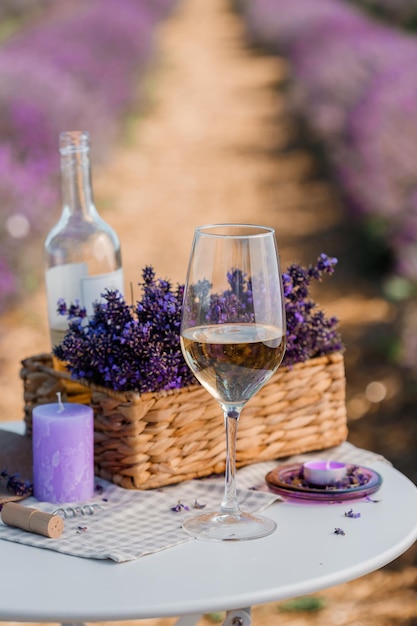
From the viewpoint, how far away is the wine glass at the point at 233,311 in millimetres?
1271

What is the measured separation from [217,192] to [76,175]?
23.0 feet

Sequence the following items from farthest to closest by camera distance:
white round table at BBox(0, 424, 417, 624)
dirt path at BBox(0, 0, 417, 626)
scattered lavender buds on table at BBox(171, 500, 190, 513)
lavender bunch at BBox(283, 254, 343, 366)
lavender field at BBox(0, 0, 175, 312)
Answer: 1. lavender field at BBox(0, 0, 175, 312)
2. dirt path at BBox(0, 0, 417, 626)
3. lavender bunch at BBox(283, 254, 343, 366)
4. scattered lavender buds on table at BBox(171, 500, 190, 513)
5. white round table at BBox(0, 424, 417, 624)

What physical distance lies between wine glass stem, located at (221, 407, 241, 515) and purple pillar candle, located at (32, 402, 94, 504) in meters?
0.23

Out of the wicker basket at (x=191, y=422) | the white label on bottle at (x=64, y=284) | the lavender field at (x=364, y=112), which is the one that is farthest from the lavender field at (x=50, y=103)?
the wicker basket at (x=191, y=422)

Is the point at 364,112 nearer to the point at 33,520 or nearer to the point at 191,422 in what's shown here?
the point at 191,422

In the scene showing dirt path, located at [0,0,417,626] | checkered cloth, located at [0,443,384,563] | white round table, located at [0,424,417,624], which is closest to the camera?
white round table, located at [0,424,417,624]

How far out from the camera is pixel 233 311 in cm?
127

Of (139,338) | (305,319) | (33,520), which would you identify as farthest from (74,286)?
(33,520)

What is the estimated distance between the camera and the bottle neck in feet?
5.68

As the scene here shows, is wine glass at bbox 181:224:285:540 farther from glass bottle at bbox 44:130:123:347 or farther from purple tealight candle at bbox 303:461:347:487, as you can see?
glass bottle at bbox 44:130:123:347

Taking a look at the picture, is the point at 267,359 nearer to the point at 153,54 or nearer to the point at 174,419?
the point at 174,419

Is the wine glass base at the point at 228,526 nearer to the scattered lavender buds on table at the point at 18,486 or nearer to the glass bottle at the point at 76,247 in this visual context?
the scattered lavender buds on table at the point at 18,486

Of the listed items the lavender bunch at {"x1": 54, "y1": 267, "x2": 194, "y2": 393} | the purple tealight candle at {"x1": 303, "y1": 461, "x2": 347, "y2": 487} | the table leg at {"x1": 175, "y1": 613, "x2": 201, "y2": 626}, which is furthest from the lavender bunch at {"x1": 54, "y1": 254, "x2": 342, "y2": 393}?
the table leg at {"x1": 175, "y1": 613, "x2": 201, "y2": 626}

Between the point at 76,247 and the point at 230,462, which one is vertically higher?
the point at 76,247
